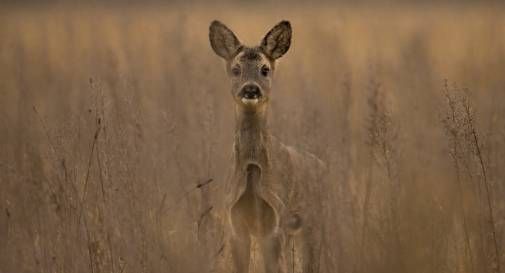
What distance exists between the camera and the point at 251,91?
7406mm

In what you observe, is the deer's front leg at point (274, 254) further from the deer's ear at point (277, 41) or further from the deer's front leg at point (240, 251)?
the deer's ear at point (277, 41)

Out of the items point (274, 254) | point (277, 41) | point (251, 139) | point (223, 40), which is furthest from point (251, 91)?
point (274, 254)

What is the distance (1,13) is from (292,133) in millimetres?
10474

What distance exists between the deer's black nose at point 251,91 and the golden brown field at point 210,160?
690 mm

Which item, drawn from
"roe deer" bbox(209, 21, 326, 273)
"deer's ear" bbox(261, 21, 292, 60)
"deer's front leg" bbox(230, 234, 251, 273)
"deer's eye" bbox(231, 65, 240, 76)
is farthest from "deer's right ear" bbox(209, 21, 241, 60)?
"deer's front leg" bbox(230, 234, 251, 273)

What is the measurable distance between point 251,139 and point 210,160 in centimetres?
89

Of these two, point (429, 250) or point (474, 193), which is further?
point (474, 193)

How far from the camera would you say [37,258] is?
730cm

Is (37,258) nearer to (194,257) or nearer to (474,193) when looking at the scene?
(194,257)

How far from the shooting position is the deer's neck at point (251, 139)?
7625 mm

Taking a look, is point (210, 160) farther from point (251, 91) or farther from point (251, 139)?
point (251, 91)

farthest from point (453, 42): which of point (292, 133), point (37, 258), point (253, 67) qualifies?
point (37, 258)

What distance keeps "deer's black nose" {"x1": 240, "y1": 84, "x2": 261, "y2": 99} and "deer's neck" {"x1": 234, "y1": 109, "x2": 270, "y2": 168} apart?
28 centimetres

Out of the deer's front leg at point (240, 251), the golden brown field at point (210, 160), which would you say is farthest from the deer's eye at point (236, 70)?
the deer's front leg at point (240, 251)
